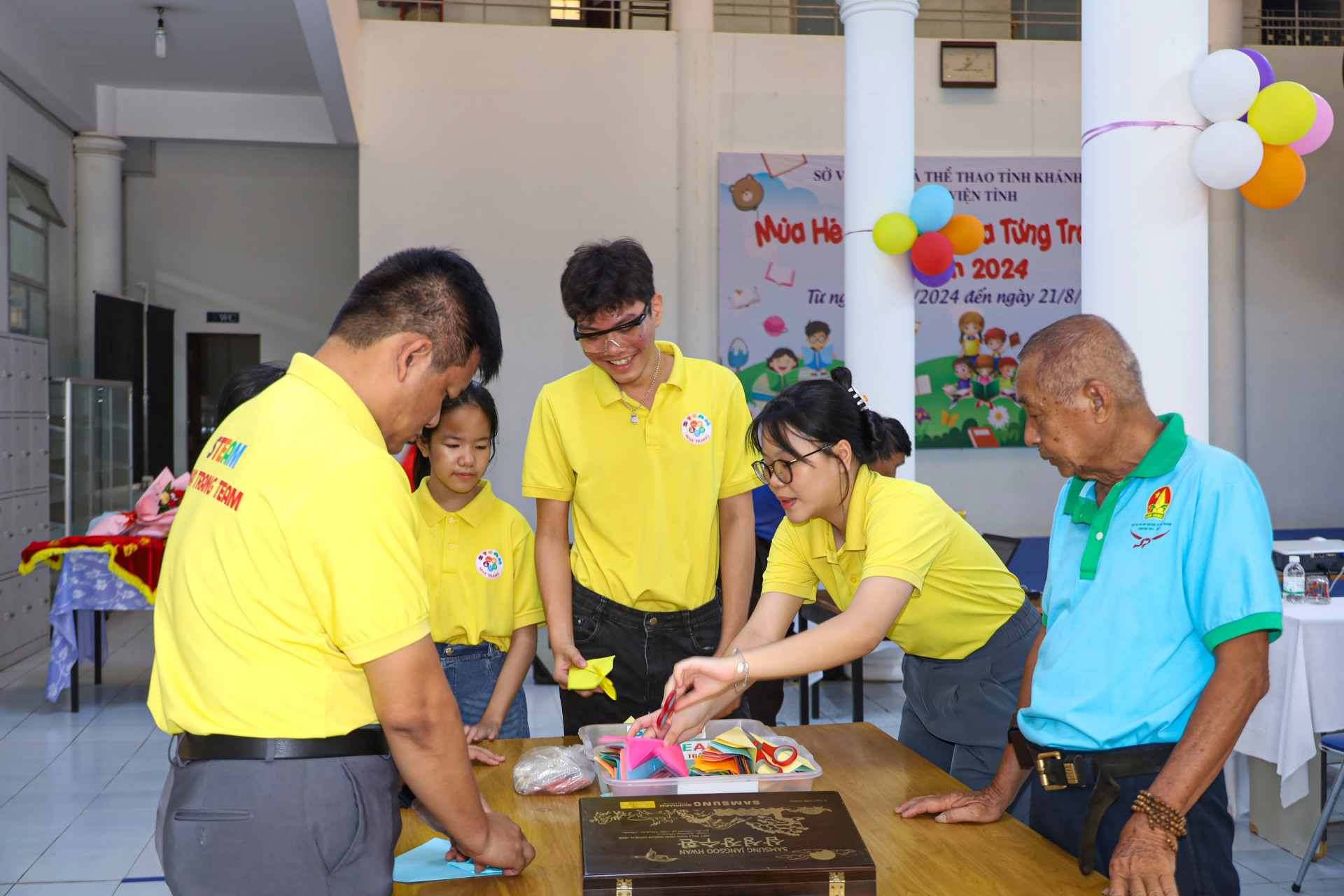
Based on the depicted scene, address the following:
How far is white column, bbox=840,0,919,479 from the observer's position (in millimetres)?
5246

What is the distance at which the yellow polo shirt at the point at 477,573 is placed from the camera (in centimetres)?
240

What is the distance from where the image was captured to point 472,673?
2.39 metres

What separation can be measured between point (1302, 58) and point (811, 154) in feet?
14.1

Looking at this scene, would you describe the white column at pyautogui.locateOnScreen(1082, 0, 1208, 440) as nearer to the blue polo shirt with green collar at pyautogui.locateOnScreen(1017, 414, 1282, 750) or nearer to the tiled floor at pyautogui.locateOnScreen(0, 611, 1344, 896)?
the blue polo shirt with green collar at pyautogui.locateOnScreen(1017, 414, 1282, 750)

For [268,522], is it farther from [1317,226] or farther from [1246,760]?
[1317,226]

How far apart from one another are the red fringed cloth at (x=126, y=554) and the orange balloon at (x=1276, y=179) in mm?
5161

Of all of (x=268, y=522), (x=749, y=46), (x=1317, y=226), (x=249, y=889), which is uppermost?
(x=749, y=46)

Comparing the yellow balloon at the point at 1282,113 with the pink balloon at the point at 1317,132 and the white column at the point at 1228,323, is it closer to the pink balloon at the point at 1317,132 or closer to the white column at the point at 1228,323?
the pink balloon at the point at 1317,132

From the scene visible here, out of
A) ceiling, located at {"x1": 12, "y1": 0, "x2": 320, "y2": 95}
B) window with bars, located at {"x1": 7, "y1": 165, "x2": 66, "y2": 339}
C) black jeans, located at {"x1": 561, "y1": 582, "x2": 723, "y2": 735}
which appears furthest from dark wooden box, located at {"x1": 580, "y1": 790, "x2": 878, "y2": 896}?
window with bars, located at {"x1": 7, "y1": 165, "x2": 66, "y2": 339}

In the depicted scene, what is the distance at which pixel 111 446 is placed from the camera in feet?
27.6

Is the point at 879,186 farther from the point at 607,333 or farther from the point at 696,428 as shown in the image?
the point at 607,333

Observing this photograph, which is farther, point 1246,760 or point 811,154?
point 811,154

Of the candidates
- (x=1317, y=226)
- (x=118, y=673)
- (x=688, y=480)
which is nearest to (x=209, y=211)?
(x=118, y=673)

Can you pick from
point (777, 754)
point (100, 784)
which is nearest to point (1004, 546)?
point (777, 754)
